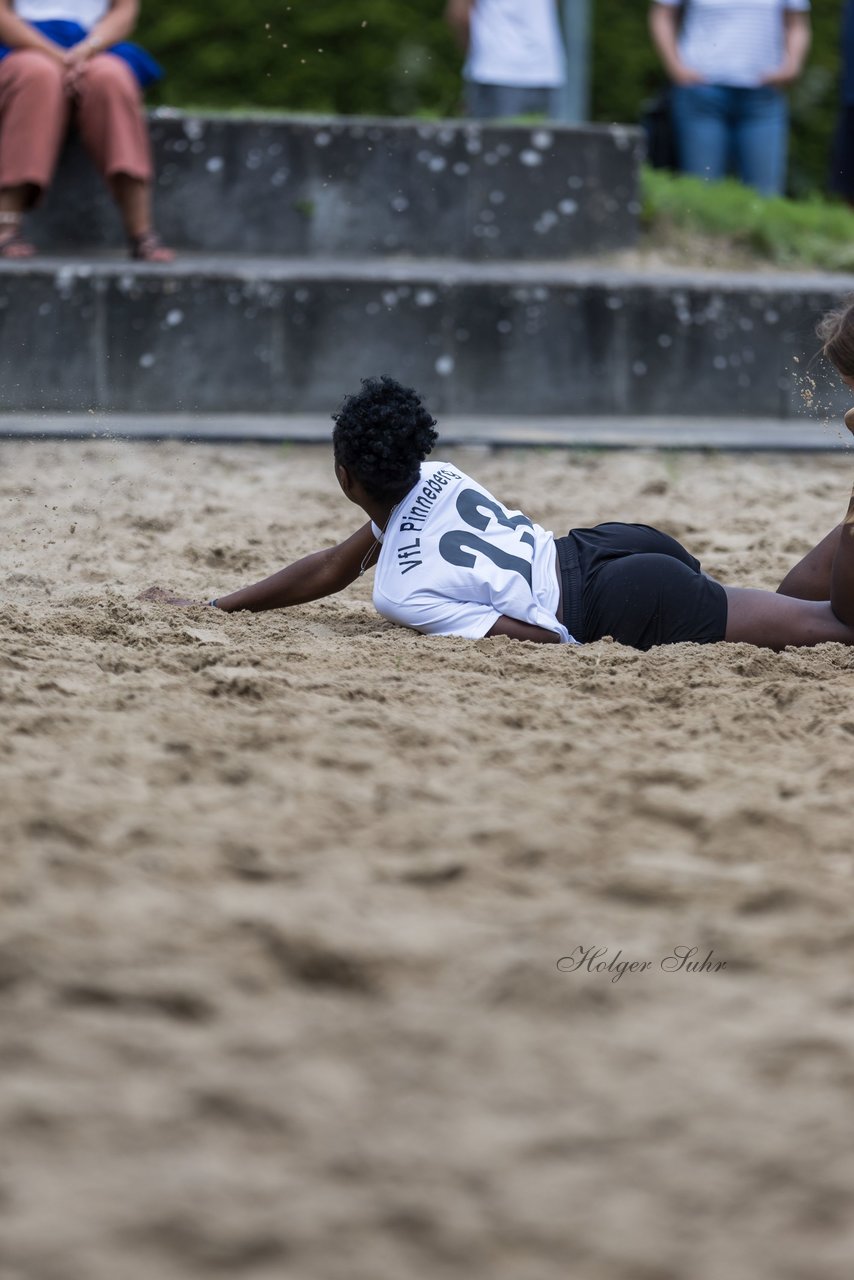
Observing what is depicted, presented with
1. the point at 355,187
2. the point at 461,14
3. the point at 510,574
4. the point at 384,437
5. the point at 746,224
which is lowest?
the point at 510,574

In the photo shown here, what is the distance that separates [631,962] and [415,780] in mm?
594

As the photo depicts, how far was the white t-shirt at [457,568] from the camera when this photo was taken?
10.6ft

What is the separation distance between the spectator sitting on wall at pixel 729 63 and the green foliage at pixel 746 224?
282 millimetres

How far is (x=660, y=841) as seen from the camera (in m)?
2.15

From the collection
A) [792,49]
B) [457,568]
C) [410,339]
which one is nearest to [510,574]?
[457,568]

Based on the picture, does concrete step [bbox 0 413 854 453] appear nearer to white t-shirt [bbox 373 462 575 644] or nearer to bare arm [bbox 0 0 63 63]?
bare arm [bbox 0 0 63 63]

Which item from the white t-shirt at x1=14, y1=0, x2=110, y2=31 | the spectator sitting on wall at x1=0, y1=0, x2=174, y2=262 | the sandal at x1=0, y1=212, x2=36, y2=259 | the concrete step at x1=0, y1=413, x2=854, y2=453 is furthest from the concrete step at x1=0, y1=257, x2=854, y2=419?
the white t-shirt at x1=14, y1=0, x2=110, y2=31

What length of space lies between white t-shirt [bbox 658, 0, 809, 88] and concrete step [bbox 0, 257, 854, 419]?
1.28 meters

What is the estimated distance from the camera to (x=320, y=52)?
8938mm

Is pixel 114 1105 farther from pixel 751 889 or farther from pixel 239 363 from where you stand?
pixel 239 363

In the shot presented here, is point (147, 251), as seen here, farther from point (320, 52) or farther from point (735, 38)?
point (320, 52)

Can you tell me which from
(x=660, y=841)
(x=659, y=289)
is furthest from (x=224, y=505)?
(x=660, y=841)

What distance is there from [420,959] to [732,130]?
253 inches

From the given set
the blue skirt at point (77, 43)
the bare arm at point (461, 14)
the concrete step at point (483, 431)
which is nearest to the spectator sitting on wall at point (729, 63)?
the bare arm at point (461, 14)
